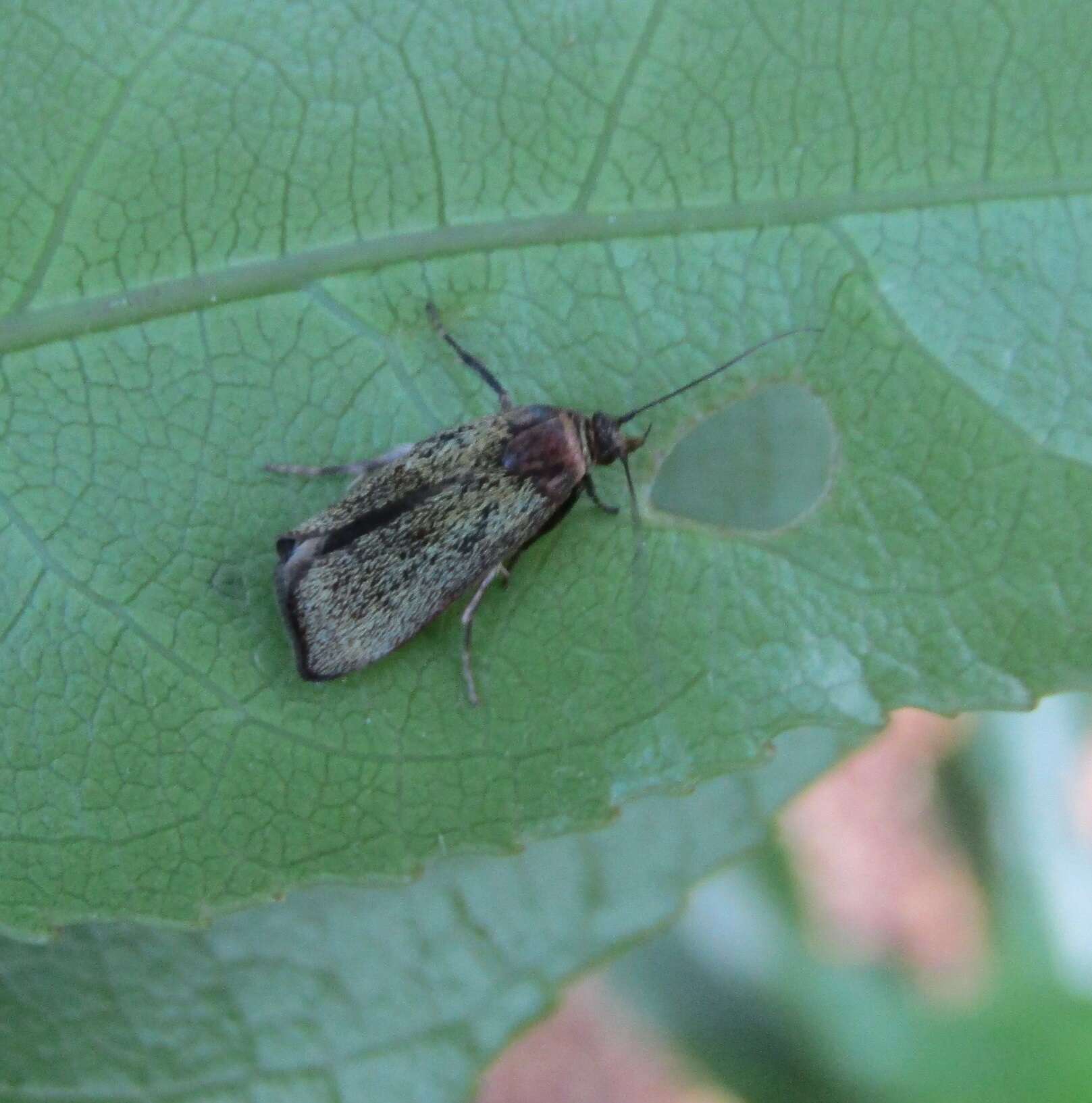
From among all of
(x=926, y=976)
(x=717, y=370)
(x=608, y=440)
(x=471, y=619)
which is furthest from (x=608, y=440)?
(x=926, y=976)

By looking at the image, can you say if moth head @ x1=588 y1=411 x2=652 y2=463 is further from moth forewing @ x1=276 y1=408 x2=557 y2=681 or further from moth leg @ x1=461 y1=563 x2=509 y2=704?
moth leg @ x1=461 y1=563 x2=509 y2=704

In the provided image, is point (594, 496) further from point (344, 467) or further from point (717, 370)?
point (344, 467)

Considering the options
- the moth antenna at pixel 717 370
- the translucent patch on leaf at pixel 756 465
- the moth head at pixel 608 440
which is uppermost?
the moth head at pixel 608 440

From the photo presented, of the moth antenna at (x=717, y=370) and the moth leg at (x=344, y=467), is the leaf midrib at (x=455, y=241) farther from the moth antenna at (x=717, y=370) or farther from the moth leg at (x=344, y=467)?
the moth leg at (x=344, y=467)

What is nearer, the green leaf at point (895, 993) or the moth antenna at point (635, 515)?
the moth antenna at point (635, 515)

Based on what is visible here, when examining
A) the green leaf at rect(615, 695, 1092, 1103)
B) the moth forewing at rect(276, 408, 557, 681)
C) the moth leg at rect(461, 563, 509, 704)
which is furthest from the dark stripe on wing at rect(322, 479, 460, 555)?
→ the green leaf at rect(615, 695, 1092, 1103)

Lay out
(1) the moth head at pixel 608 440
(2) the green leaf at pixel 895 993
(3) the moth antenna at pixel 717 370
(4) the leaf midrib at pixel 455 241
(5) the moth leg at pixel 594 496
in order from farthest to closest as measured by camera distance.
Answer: (2) the green leaf at pixel 895 993, (5) the moth leg at pixel 594 496, (1) the moth head at pixel 608 440, (3) the moth antenna at pixel 717 370, (4) the leaf midrib at pixel 455 241

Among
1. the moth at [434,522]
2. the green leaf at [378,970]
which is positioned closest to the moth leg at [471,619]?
the moth at [434,522]
